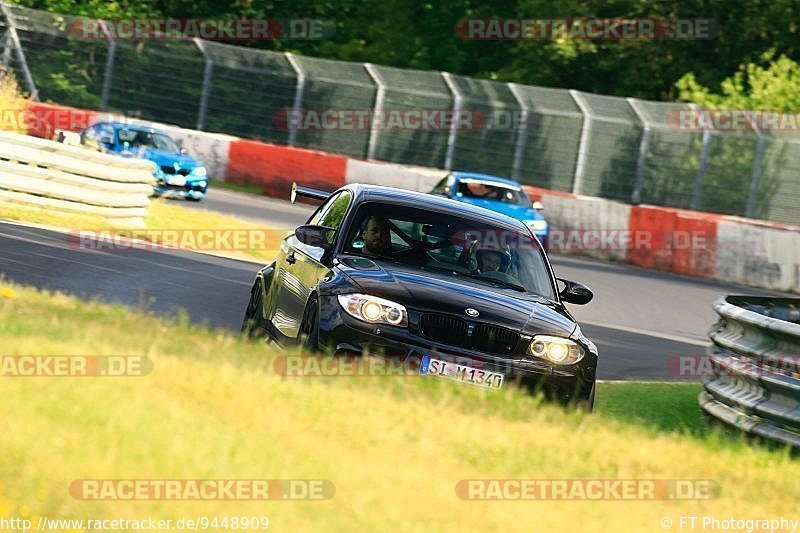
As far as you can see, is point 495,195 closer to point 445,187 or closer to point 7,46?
point 445,187

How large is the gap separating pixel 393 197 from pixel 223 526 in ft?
18.9

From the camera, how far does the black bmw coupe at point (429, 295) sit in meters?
9.44

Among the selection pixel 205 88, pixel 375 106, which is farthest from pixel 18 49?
pixel 375 106

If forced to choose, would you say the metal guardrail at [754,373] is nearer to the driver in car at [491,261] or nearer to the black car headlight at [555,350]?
the black car headlight at [555,350]

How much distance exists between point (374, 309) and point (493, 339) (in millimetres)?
726

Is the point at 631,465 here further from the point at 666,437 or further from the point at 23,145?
the point at 23,145

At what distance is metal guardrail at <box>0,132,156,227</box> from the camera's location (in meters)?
19.8

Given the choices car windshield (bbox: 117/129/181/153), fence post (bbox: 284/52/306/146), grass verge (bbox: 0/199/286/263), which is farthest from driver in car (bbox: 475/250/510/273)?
fence post (bbox: 284/52/306/146)

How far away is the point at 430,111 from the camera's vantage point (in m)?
35.9

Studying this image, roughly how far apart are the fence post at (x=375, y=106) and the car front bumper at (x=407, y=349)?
27094mm

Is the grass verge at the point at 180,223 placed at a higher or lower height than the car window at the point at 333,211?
lower
